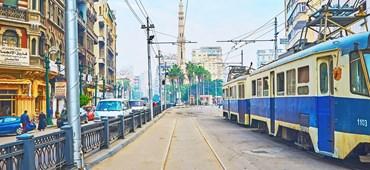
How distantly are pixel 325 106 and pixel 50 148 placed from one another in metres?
6.49

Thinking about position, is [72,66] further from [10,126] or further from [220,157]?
[10,126]

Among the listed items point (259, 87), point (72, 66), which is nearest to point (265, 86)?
point (259, 87)

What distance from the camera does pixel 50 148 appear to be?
9.16m

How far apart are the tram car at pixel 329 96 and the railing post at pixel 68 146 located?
5759 mm

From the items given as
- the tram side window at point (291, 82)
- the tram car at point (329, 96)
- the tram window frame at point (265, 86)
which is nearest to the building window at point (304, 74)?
the tram car at point (329, 96)

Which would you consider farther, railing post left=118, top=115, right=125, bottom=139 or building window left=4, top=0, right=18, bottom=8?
building window left=4, top=0, right=18, bottom=8

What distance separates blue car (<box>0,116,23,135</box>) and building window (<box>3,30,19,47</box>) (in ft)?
31.7

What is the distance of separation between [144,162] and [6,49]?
25340 millimetres

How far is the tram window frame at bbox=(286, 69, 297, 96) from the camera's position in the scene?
1490 centimetres

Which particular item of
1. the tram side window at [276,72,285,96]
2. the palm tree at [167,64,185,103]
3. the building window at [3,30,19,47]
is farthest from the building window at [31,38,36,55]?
the palm tree at [167,64,185,103]

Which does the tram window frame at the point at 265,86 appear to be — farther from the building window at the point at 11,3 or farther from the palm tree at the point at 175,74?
the palm tree at the point at 175,74

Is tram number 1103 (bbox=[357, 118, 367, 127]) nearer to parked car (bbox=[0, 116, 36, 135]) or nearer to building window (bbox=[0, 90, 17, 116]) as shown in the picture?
parked car (bbox=[0, 116, 36, 135])

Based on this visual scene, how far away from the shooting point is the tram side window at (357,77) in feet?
35.6

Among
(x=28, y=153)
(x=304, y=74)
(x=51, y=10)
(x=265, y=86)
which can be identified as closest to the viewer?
(x=28, y=153)
